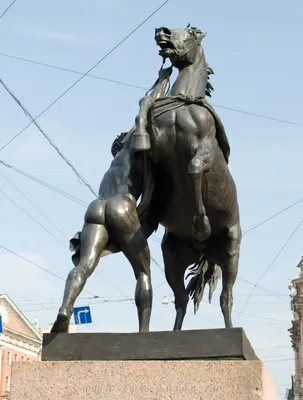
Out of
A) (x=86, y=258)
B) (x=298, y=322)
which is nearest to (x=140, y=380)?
(x=86, y=258)

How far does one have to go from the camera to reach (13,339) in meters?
66.9

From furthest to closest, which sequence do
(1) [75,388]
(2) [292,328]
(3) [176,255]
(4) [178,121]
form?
(2) [292,328], (3) [176,255], (4) [178,121], (1) [75,388]

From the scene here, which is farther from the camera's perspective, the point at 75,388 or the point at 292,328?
the point at 292,328

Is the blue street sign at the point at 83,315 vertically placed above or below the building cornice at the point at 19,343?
below

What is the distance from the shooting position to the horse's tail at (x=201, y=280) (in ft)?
23.1

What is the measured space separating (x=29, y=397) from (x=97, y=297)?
31.7m

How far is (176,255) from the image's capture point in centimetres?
668

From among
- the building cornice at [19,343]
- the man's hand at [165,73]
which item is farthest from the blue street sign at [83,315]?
the building cornice at [19,343]

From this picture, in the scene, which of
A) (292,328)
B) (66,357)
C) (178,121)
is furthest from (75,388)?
(292,328)

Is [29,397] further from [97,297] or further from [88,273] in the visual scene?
[97,297]

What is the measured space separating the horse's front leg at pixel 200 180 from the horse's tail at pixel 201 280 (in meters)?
0.90

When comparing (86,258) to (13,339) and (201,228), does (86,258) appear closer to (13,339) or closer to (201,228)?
(201,228)

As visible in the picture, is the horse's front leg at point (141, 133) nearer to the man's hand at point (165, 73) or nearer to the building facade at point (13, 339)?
the man's hand at point (165, 73)

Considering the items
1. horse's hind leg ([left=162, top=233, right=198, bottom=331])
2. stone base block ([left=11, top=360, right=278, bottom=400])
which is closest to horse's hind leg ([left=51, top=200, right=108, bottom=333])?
stone base block ([left=11, top=360, right=278, bottom=400])
